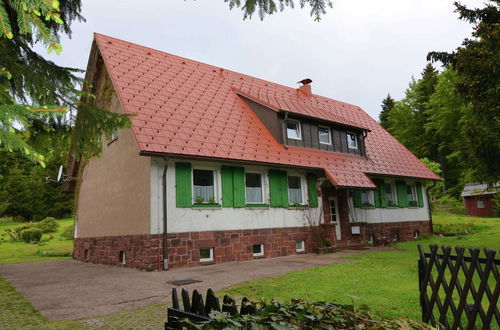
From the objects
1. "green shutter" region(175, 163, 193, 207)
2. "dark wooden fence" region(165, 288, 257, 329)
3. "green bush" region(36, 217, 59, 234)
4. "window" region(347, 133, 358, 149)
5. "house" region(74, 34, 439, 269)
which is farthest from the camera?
"green bush" region(36, 217, 59, 234)

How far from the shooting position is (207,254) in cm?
1203

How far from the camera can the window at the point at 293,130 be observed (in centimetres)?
1579

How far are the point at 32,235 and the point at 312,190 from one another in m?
20.8

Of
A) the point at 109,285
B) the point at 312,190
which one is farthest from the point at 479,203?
the point at 109,285

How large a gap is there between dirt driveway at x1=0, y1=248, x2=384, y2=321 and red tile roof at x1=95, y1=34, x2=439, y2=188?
353 centimetres

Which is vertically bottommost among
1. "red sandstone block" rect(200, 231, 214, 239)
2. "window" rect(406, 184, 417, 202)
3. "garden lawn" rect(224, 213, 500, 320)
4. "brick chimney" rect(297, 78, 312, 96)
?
"garden lawn" rect(224, 213, 500, 320)

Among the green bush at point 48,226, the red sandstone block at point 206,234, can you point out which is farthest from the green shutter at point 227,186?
the green bush at point 48,226

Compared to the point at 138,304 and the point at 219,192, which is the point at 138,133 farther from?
the point at 138,304

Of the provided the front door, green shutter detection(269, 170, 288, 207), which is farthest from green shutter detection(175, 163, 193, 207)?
the front door

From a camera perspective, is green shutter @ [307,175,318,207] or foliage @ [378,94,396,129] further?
foliage @ [378,94,396,129]

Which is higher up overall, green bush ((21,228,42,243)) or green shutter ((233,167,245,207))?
green shutter ((233,167,245,207))

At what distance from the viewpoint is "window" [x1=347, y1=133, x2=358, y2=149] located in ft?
60.6

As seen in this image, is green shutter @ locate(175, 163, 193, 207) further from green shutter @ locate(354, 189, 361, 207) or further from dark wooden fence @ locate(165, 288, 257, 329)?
green shutter @ locate(354, 189, 361, 207)

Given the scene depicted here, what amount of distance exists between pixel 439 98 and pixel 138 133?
134 ft
